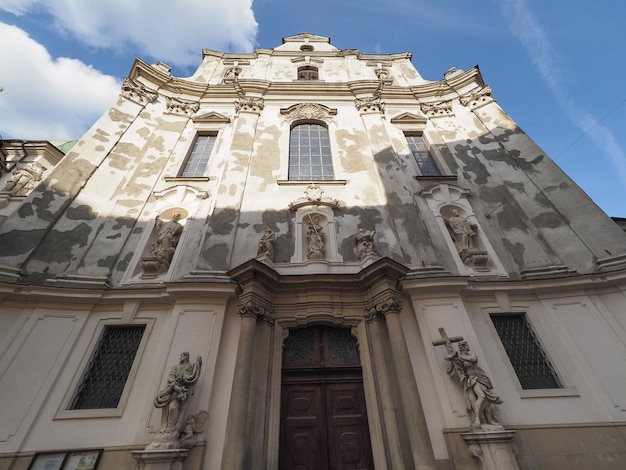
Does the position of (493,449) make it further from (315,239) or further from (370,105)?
(370,105)

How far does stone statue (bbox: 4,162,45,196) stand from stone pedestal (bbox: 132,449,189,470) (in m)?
12.0

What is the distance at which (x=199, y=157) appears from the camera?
33.3 ft

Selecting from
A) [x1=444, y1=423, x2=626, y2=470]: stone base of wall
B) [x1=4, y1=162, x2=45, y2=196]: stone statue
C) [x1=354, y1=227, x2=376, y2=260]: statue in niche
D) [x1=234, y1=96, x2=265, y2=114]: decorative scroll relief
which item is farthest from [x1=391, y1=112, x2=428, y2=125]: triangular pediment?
[x1=4, y1=162, x2=45, y2=196]: stone statue

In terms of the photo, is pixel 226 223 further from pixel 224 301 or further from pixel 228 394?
pixel 228 394

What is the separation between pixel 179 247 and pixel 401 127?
29.3 feet

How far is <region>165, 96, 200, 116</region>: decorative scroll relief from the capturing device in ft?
36.6

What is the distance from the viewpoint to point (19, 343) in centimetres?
556

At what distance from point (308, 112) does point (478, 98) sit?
666 cm

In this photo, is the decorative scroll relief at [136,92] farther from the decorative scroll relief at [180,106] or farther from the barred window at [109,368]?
the barred window at [109,368]

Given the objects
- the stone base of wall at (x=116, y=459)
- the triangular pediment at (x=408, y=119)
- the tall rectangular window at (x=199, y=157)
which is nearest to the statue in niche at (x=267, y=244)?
the stone base of wall at (x=116, y=459)

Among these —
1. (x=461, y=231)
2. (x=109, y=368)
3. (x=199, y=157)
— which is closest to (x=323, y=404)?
(x=109, y=368)

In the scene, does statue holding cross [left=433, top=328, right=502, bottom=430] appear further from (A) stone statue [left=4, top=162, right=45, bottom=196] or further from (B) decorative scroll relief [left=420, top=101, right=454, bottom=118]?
(A) stone statue [left=4, top=162, right=45, bottom=196]

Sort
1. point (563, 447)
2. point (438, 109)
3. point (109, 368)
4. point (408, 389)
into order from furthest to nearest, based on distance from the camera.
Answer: point (438, 109) → point (109, 368) → point (408, 389) → point (563, 447)

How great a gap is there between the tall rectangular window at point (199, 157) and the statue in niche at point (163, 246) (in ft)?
6.66
